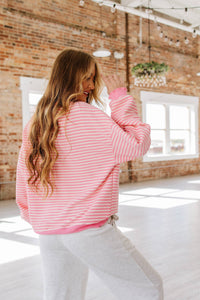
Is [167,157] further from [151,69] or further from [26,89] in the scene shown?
[26,89]

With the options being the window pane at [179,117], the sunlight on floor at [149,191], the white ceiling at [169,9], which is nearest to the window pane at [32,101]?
the sunlight on floor at [149,191]

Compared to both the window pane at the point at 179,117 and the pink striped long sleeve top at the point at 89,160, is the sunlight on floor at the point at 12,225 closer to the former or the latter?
the pink striped long sleeve top at the point at 89,160

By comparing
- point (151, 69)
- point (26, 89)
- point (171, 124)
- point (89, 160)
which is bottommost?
point (89, 160)

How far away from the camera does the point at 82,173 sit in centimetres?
101

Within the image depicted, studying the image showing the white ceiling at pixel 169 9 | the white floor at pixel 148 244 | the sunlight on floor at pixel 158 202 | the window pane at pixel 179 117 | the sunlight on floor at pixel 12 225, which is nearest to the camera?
the white floor at pixel 148 244

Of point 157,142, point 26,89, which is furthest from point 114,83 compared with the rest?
point 157,142

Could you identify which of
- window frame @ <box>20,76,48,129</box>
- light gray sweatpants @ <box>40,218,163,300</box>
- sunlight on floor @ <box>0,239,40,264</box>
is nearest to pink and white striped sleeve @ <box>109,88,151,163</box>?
light gray sweatpants @ <box>40,218,163,300</box>

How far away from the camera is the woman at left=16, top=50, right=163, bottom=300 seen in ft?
3.29

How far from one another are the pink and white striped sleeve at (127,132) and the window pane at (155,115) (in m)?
8.01

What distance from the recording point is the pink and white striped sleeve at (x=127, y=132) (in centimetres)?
98

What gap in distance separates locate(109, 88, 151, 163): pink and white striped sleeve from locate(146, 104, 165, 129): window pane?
26.3 ft

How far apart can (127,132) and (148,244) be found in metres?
2.61

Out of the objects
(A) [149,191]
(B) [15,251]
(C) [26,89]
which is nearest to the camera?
(B) [15,251]

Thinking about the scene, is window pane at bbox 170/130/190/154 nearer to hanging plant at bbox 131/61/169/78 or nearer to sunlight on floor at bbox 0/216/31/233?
hanging plant at bbox 131/61/169/78
